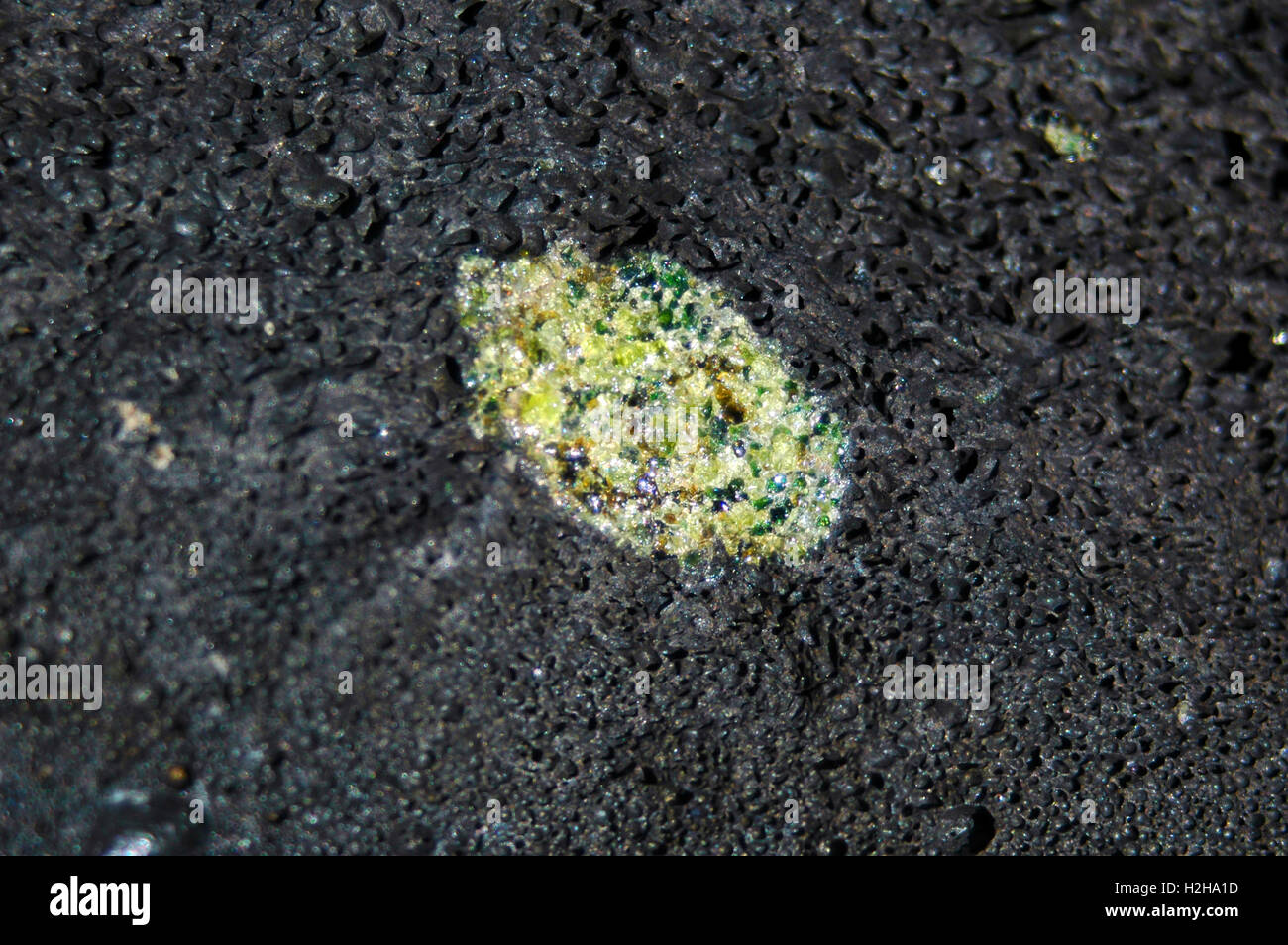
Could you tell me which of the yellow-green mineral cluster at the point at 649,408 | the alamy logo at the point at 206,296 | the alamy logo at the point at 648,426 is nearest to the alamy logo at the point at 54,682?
the alamy logo at the point at 206,296

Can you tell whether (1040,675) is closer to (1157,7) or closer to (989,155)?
(989,155)

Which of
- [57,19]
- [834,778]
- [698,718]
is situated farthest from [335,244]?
[834,778]

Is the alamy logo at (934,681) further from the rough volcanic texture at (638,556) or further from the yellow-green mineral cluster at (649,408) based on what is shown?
the yellow-green mineral cluster at (649,408)

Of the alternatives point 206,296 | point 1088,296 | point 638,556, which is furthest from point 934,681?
point 206,296
